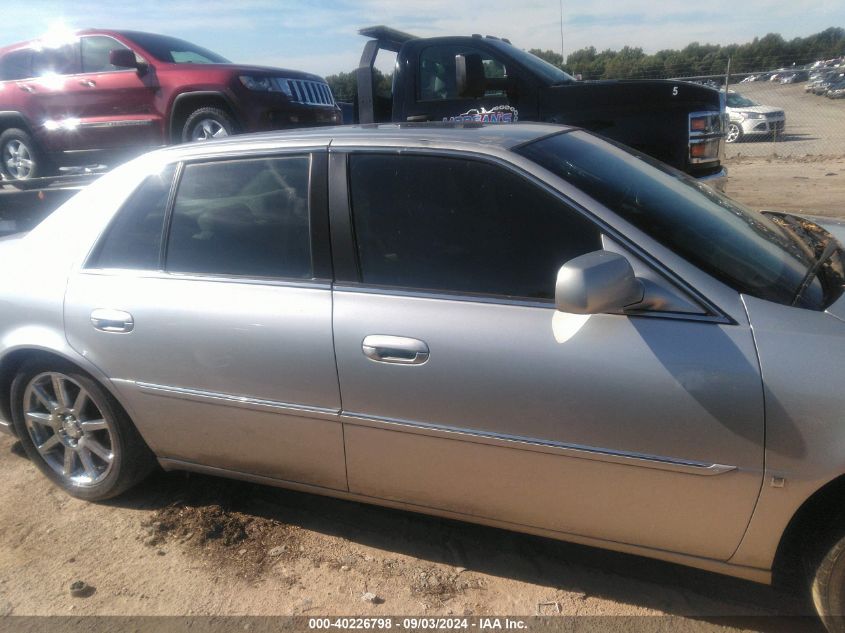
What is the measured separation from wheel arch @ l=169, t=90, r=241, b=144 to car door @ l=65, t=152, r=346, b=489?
13.1ft

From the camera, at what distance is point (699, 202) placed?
2.97 m

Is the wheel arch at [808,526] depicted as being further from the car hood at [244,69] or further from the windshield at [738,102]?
→ the windshield at [738,102]

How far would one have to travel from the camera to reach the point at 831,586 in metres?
2.20

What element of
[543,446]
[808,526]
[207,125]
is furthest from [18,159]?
[808,526]

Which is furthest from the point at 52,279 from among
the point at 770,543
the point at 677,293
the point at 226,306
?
the point at 770,543

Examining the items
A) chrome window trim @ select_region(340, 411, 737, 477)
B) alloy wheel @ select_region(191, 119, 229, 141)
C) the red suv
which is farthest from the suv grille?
chrome window trim @ select_region(340, 411, 737, 477)

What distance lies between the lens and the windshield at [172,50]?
7266mm

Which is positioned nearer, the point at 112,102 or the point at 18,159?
the point at 112,102

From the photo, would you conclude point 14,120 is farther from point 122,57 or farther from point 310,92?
point 310,92

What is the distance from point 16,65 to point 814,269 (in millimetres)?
8147

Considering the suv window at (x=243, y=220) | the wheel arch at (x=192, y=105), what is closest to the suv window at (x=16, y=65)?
the wheel arch at (x=192, y=105)

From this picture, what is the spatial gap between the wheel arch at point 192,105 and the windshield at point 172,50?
0.48 m

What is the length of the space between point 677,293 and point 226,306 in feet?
5.47

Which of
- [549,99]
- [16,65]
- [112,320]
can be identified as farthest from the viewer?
[16,65]
